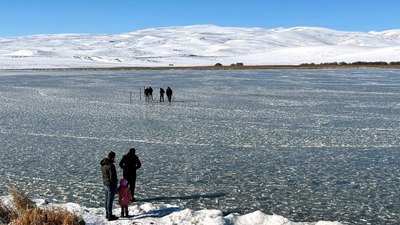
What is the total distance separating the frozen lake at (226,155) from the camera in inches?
376

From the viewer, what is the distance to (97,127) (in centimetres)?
1797

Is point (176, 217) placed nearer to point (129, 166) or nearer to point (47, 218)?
point (129, 166)

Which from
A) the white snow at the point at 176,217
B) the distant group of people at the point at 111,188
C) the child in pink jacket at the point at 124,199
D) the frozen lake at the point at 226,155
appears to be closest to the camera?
the white snow at the point at 176,217

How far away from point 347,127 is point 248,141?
14.4 ft

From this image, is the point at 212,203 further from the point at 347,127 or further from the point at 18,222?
the point at 347,127

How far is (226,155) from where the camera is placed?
522 inches

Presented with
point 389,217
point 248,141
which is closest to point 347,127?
point 248,141

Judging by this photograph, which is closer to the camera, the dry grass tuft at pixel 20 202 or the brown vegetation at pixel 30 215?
the brown vegetation at pixel 30 215

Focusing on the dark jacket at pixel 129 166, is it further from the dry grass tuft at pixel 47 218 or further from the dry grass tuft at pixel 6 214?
the dry grass tuft at pixel 6 214

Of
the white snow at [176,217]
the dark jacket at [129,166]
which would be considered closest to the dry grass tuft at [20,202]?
the white snow at [176,217]

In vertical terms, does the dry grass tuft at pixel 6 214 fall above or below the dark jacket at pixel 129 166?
below

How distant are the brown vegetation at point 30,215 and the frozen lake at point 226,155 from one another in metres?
1.45

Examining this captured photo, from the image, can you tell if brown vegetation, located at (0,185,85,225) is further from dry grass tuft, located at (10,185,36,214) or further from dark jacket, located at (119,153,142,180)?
dark jacket, located at (119,153,142,180)

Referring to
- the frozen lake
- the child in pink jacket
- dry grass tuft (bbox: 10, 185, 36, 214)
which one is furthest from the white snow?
dry grass tuft (bbox: 10, 185, 36, 214)
